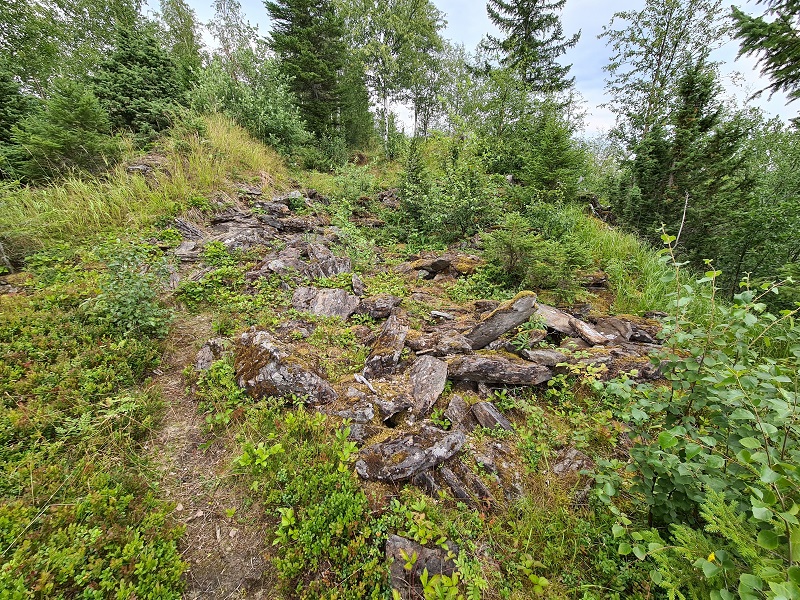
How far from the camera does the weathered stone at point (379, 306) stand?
495 centimetres

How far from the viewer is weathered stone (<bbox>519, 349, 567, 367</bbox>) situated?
145 inches

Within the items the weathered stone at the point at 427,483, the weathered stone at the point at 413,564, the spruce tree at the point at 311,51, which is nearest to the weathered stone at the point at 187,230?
the weathered stone at the point at 427,483

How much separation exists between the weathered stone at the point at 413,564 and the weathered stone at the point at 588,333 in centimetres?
328

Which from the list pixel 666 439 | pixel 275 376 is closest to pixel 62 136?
pixel 275 376

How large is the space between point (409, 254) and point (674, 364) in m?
6.00

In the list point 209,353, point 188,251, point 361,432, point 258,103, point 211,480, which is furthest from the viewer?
point 258,103

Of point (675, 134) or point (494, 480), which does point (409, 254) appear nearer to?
point (494, 480)

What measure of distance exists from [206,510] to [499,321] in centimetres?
376

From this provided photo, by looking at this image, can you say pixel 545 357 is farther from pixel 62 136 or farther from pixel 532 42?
pixel 532 42

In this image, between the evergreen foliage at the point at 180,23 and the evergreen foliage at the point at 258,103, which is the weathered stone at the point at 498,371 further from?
the evergreen foliage at the point at 180,23

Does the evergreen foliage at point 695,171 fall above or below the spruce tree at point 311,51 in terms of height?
below

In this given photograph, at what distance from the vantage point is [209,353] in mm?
3844

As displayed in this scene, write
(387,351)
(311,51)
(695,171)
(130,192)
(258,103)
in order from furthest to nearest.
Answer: (311,51), (258,103), (695,171), (130,192), (387,351)

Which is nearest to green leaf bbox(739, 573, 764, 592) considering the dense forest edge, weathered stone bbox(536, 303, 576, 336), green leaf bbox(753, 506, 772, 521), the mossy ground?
the dense forest edge
